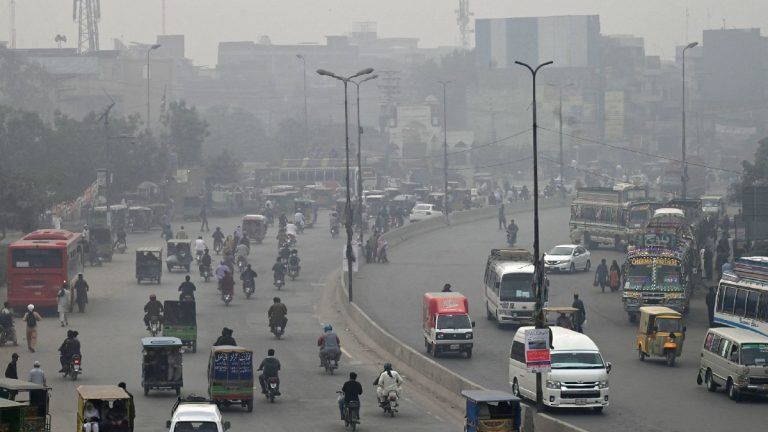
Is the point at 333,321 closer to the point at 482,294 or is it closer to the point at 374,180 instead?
the point at 482,294

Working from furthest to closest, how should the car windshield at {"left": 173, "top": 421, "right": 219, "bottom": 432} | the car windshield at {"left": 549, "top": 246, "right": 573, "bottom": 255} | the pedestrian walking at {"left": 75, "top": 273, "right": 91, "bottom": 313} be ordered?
the car windshield at {"left": 549, "top": 246, "right": 573, "bottom": 255} < the pedestrian walking at {"left": 75, "top": 273, "right": 91, "bottom": 313} < the car windshield at {"left": 173, "top": 421, "right": 219, "bottom": 432}

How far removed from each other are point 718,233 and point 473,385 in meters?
50.8

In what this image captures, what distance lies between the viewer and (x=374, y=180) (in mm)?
123500

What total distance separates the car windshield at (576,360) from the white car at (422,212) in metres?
61.6

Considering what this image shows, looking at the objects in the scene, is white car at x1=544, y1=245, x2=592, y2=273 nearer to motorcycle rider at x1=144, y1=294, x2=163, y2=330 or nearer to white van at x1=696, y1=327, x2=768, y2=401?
motorcycle rider at x1=144, y1=294, x2=163, y2=330

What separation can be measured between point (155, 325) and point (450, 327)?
9300 millimetres

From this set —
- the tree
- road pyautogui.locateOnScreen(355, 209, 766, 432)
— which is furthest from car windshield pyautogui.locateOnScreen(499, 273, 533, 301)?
the tree

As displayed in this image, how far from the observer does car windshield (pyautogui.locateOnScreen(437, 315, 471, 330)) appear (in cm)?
3947

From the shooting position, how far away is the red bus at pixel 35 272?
47250 millimetres

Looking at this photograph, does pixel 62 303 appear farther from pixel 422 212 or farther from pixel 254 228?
pixel 422 212

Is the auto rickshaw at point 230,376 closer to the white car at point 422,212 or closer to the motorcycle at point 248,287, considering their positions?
the motorcycle at point 248,287

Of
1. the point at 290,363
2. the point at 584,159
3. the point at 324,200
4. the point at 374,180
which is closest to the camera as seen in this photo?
the point at 290,363

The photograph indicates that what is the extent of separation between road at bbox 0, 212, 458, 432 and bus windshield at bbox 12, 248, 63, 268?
5.41ft

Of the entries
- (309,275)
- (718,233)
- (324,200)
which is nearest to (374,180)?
(324,200)
